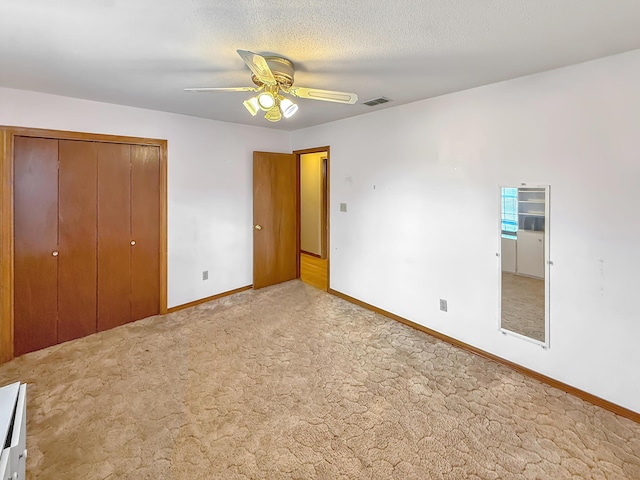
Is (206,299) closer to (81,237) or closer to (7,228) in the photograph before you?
(81,237)

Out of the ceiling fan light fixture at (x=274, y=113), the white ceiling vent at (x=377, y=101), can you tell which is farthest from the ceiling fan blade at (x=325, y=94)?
the white ceiling vent at (x=377, y=101)

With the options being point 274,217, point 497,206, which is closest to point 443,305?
point 497,206

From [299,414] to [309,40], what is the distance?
2.38 meters

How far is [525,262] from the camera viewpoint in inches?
103

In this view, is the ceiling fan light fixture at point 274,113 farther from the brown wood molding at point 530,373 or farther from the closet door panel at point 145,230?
the brown wood molding at point 530,373

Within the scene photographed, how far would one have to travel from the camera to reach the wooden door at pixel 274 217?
4699 millimetres

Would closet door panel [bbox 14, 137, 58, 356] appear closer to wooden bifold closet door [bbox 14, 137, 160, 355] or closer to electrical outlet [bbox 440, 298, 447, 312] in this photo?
wooden bifold closet door [bbox 14, 137, 160, 355]

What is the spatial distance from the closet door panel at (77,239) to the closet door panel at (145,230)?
1.22 ft

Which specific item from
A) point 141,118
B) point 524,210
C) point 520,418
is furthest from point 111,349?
point 524,210

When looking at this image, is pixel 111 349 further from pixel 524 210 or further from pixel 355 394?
pixel 524 210

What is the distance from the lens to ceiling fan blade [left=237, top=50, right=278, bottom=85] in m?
1.67

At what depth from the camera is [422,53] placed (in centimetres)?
209

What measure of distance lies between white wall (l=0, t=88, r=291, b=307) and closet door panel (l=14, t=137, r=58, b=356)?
1.10 ft

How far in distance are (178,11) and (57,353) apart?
3.10 metres
